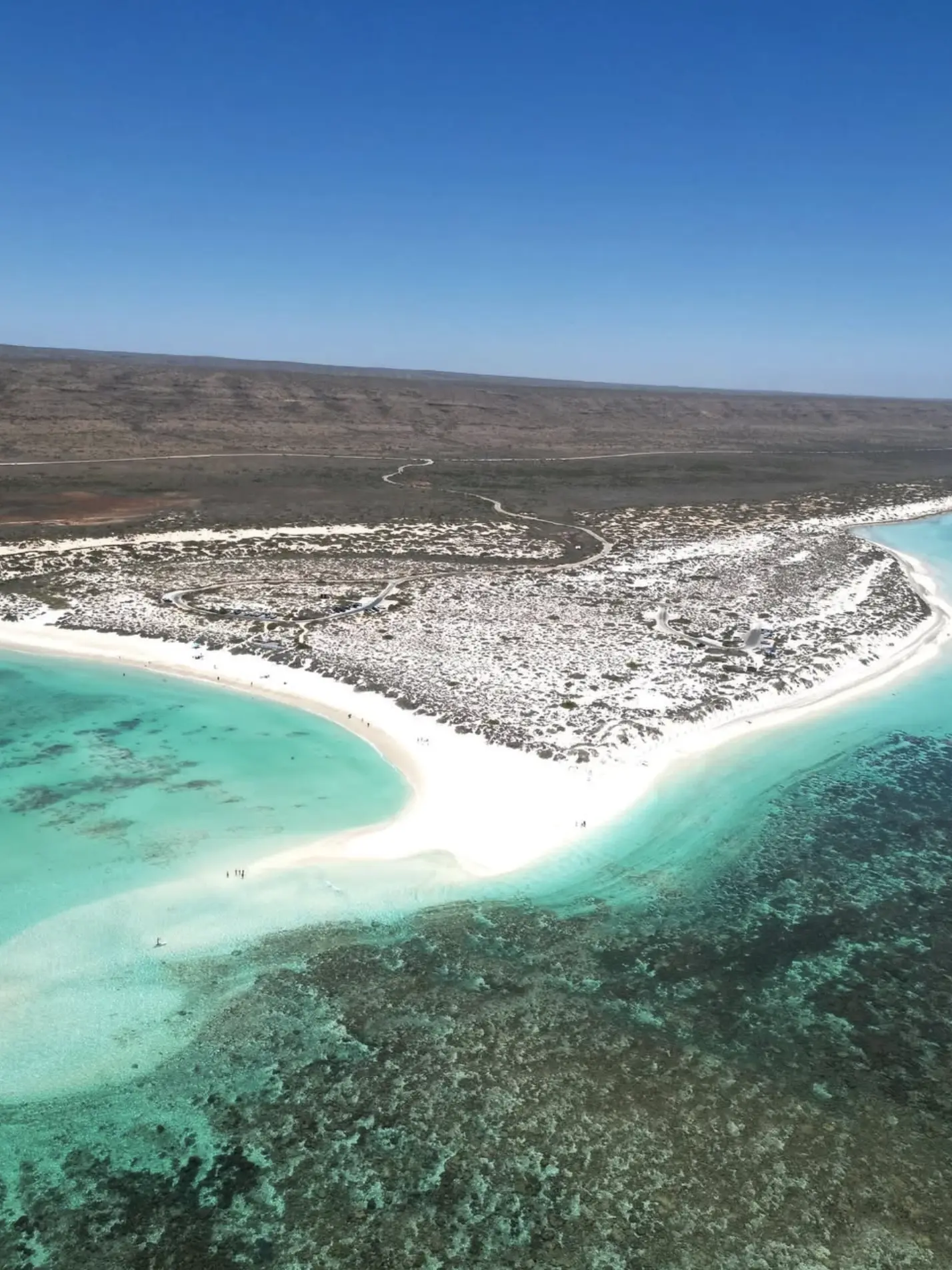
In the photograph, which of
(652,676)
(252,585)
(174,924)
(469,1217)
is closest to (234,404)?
(252,585)

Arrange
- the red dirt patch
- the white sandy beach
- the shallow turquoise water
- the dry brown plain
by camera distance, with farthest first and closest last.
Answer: the dry brown plain → the red dirt patch → the shallow turquoise water → the white sandy beach

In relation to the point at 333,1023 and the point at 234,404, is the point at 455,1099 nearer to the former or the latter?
the point at 333,1023

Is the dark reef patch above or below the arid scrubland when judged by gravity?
below

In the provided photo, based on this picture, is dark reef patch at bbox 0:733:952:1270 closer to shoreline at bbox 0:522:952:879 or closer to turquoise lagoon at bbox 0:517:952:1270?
turquoise lagoon at bbox 0:517:952:1270

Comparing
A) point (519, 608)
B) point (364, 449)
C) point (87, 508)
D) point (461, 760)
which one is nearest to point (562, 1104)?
point (461, 760)

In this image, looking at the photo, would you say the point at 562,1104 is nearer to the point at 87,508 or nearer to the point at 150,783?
the point at 150,783

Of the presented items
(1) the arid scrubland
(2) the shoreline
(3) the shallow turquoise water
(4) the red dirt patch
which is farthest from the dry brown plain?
(3) the shallow turquoise water

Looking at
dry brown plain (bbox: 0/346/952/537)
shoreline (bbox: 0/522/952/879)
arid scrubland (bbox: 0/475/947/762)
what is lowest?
shoreline (bbox: 0/522/952/879)
